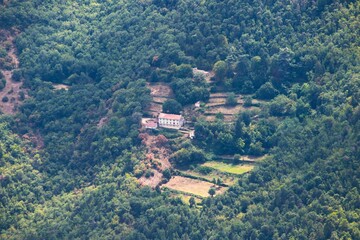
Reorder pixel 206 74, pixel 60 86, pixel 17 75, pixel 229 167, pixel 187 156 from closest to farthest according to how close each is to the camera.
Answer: pixel 229 167, pixel 187 156, pixel 206 74, pixel 17 75, pixel 60 86

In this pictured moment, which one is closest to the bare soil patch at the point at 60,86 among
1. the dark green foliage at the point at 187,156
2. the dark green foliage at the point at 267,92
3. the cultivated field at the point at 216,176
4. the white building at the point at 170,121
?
the white building at the point at 170,121

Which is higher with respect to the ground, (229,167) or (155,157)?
(155,157)

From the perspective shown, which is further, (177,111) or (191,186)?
(177,111)

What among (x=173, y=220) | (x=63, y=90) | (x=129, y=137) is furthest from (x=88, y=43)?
(x=173, y=220)

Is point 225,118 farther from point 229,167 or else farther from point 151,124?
Answer: point 151,124

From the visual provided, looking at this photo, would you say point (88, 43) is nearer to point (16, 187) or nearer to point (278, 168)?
point (16, 187)

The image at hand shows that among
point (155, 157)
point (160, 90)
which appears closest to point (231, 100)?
point (160, 90)
